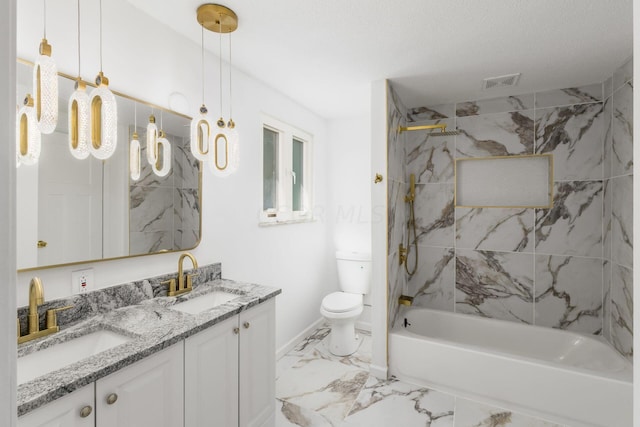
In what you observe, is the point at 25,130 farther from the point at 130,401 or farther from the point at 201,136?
the point at 130,401

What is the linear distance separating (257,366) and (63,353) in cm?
91

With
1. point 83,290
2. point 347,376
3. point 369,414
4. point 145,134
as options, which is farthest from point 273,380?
point 145,134

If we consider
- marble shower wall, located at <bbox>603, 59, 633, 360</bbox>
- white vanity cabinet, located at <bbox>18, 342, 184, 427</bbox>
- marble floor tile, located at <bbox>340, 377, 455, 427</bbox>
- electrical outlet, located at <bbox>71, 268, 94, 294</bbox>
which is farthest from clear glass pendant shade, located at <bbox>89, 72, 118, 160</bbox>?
marble shower wall, located at <bbox>603, 59, 633, 360</bbox>

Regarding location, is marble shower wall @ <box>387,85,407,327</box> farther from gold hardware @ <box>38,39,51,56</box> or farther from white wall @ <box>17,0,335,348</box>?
gold hardware @ <box>38,39,51,56</box>

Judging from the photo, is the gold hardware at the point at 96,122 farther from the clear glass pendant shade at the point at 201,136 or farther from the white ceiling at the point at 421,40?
the white ceiling at the point at 421,40

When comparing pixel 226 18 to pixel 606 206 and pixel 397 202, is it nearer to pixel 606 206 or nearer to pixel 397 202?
pixel 397 202

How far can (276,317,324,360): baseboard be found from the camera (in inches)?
113

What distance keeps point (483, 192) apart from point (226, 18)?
2.61 m

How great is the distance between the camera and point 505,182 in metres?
2.92

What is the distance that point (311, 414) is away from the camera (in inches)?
83.0

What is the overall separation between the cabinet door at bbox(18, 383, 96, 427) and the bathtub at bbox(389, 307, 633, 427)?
84.5 inches

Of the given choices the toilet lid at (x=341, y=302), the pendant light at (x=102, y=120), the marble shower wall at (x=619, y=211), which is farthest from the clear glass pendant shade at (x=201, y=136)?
the marble shower wall at (x=619, y=211)

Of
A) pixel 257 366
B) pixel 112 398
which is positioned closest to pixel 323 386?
pixel 257 366

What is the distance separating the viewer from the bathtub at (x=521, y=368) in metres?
2.00
